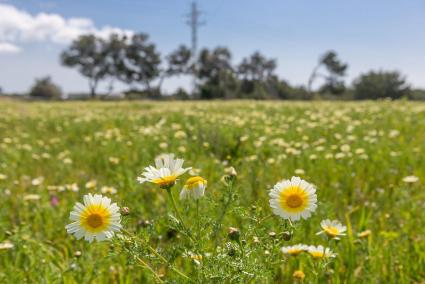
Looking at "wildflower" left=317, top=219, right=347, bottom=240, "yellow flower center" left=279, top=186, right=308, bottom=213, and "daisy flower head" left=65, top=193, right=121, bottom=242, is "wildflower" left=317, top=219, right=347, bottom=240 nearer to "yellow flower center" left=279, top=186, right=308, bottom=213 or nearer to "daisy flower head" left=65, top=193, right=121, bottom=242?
"yellow flower center" left=279, top=186, right=308, bottom=213

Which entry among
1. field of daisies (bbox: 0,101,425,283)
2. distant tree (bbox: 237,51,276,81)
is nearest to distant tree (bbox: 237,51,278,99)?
distant tree (bbox: 237,51,276,81)

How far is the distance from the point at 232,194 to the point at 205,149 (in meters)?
3.89

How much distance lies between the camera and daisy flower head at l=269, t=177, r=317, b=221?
1128 mm

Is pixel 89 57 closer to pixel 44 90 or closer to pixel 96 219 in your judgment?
pixel 44 90

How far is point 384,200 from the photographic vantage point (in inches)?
125

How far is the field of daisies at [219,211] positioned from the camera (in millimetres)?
1121

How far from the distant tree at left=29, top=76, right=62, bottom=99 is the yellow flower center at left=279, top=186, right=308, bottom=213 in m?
76.3

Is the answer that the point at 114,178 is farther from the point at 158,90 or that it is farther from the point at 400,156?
the point at 158,90

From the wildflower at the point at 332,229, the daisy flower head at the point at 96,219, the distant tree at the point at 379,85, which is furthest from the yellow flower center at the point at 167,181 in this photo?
the distant tree at the point at 379,85

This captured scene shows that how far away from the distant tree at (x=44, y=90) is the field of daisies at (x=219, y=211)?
71436 mm

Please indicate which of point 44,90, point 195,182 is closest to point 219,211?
point 195,182

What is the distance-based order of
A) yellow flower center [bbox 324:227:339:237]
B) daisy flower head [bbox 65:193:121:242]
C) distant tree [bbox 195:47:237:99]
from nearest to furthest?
1. daisy flower head [bbox 65:193:121:242]
2. yellow flower center [bbox 324:227:339:237]
3. distant tree [bbox 195:47:237:99]

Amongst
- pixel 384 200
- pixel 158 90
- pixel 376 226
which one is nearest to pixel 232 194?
pixel 376 226

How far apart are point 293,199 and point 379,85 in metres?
59.4
